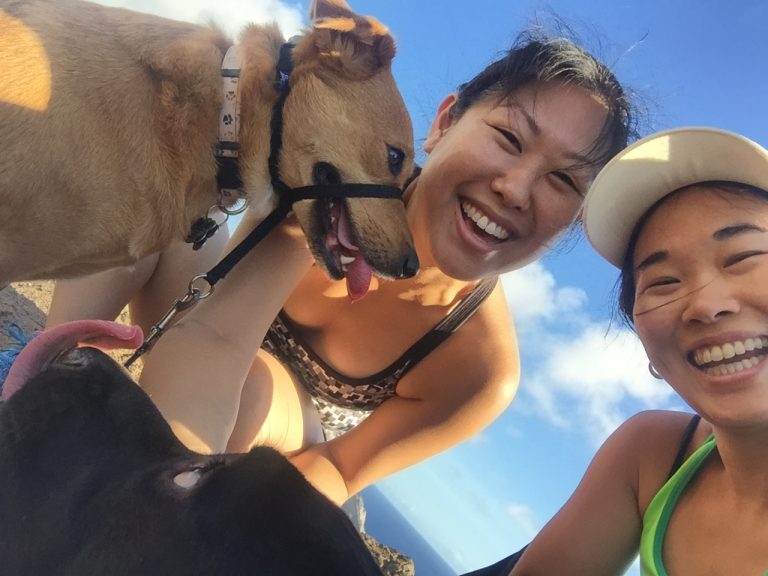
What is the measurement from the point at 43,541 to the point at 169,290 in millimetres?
2047

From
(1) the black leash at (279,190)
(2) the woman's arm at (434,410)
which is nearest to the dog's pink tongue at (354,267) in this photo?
(1) the black leash at (279,190)

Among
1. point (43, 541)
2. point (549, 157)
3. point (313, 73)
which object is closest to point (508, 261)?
point (549, 157)

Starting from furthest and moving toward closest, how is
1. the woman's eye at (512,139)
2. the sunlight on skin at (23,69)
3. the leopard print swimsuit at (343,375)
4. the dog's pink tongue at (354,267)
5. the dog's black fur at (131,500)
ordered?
the leopard print swimsuit at (343,375), the dog's pink tongue at (354,267), the woman's eye at (512,139), the sunlight on skin at (23,69), the dog's black fur at (131,500)

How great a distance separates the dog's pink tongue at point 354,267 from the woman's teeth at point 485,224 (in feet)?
1.89

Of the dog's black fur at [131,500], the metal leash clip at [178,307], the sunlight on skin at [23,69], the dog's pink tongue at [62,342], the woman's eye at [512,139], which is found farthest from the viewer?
the woman's eye at [512,139]

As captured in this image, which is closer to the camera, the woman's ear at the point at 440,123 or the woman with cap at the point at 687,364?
the woman with cap at the point at 687,364

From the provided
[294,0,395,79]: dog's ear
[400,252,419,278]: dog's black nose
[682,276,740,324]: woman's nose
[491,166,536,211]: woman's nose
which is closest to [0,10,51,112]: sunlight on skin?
[294,0,395,79]: dog's ear

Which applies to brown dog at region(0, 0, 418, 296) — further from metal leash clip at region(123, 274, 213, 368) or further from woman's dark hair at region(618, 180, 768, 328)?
woman's dark hair at region(618, 180, 768, 328)

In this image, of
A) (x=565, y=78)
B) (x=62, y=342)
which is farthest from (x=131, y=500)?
(x=565, y=78)

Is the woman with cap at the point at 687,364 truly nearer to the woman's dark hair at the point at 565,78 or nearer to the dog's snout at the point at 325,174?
the woman's dark hair at the point at 565,78

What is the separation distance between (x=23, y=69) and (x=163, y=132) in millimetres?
536

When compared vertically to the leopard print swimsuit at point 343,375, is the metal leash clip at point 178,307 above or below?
above

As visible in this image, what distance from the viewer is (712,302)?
189cm

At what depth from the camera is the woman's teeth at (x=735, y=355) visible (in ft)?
6.07
